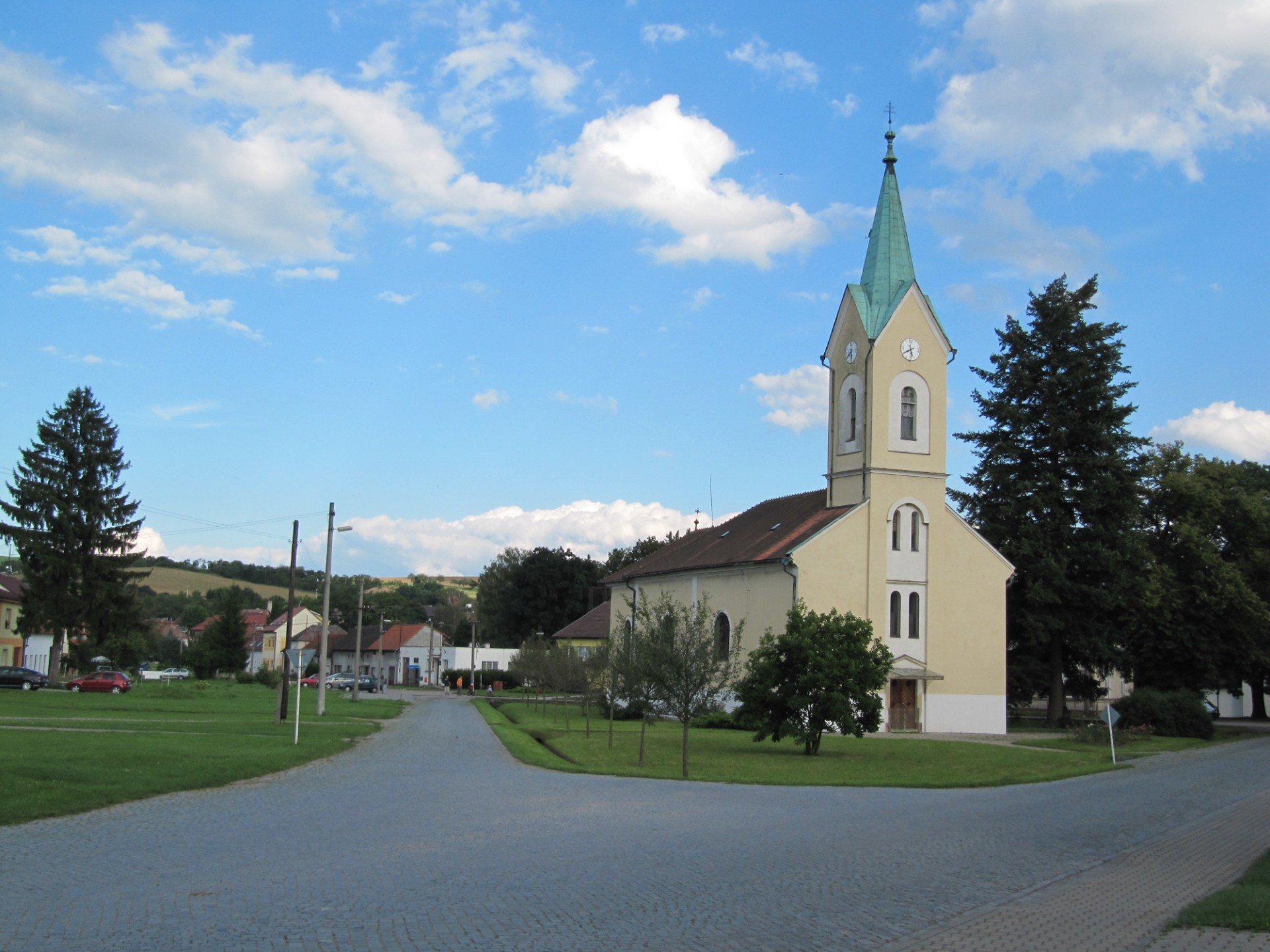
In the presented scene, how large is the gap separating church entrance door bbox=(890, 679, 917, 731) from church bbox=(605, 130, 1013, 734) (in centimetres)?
6

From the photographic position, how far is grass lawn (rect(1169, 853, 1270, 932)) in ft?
30.3

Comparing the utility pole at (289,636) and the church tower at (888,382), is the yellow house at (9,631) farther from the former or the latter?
the church tower at (888,382)

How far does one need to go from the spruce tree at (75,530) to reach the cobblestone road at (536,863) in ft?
145

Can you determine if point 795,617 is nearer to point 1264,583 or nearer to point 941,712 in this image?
point 941,712

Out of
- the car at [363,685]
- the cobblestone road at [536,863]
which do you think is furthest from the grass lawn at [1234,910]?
the car at [363,685]

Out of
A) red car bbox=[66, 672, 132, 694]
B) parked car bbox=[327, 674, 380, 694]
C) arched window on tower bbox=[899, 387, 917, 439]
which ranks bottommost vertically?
parked car bbox=[327, 674, 380, 694]

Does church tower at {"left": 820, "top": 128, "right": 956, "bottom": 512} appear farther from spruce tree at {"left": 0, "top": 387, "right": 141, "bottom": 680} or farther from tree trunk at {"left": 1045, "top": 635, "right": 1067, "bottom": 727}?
spruce tree at {"left": 0, "top": 387, "right": 141, "bottom": 680}

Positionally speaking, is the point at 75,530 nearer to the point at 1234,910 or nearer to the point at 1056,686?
the point at 1056,686

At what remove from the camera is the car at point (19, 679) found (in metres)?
54.0

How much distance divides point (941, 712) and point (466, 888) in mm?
35137

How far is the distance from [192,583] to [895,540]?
135475mm

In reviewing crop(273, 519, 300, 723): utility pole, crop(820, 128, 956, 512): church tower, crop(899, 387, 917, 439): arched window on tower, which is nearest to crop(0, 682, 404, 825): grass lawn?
crop(273, 519, 300, 723): utility pole

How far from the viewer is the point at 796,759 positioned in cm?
2872

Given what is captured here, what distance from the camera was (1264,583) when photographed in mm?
51312
